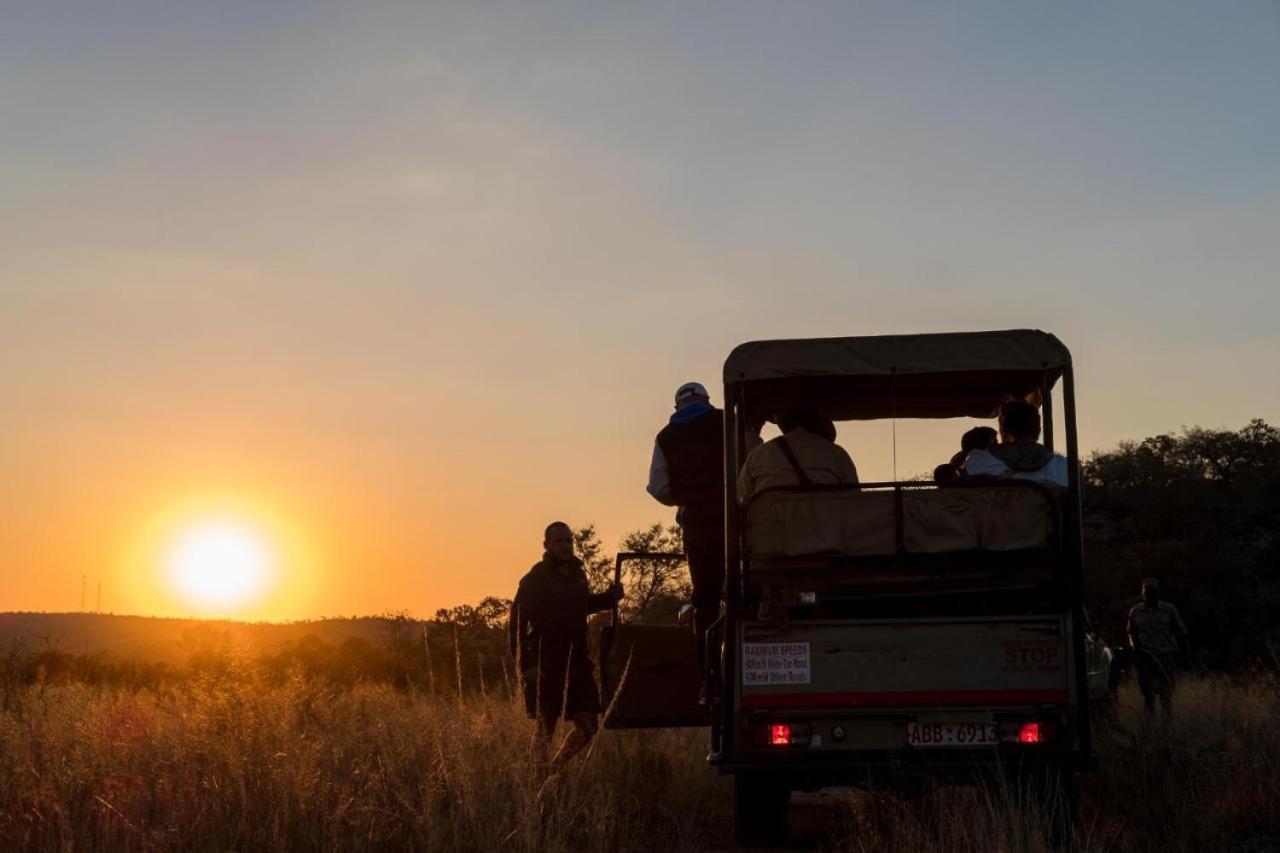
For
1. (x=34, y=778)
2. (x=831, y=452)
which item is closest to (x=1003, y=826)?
(x=831, y=452)

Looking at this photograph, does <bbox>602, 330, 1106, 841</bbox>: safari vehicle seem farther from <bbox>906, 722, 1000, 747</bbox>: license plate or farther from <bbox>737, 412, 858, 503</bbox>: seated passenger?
<bbox>737, 412, 858, 503</bbox>: seated passenger

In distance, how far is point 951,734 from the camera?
9039mm

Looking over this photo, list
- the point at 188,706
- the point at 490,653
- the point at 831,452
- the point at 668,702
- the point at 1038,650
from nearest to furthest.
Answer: the point at 1038,650 < the point at 831,452 < the point at 668,702 < the point at 188,706 < the point at 490,653

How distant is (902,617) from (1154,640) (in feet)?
30.1

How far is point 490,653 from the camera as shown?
897 inches

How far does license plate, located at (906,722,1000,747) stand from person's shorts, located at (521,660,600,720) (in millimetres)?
3278

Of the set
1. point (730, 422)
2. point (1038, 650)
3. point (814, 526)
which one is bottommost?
point (1038, 650)

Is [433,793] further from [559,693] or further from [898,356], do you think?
[898,356]

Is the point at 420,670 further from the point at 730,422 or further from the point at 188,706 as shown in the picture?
the point at 730,422

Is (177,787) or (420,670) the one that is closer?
(177,787)

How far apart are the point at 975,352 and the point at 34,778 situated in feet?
20.5

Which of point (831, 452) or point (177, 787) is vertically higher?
point (831, 452)

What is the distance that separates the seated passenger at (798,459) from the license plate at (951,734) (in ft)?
5.12

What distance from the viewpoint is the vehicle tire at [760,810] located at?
9.98 metres
